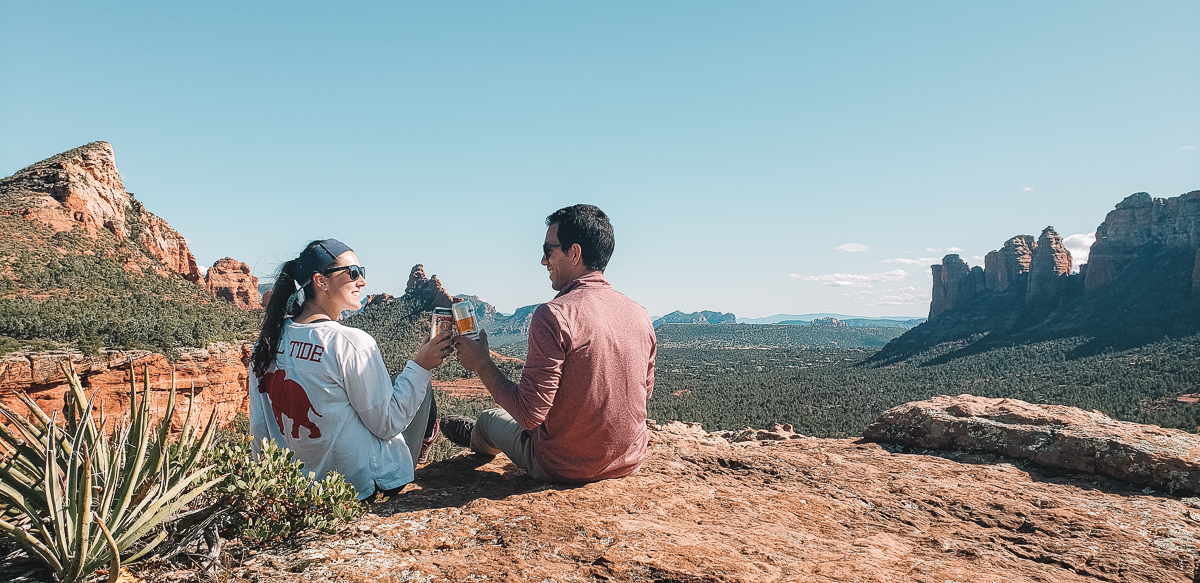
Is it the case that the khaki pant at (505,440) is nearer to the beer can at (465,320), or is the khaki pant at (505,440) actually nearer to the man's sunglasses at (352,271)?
the beer can at (465,320)

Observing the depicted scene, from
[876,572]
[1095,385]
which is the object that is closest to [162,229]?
[876,572]

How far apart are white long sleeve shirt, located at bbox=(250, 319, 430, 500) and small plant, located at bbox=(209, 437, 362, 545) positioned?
0.33 m

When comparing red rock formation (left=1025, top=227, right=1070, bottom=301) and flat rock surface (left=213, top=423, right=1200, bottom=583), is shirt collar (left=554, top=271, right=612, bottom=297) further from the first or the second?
red rock formation (left=1025, top=227, right=1070, bottom=301)

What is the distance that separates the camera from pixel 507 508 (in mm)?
2861

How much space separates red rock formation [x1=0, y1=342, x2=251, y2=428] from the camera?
14.2 m

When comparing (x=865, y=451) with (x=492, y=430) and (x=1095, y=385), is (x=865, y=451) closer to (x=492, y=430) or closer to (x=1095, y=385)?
(x=492, y=430)

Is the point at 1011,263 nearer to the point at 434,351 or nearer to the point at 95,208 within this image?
the point at 434,351

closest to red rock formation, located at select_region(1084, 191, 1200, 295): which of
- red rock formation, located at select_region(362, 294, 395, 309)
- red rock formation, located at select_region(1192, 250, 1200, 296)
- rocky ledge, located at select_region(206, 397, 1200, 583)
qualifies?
red rock formation, located at select_region(1192, 250, 1200, 296)

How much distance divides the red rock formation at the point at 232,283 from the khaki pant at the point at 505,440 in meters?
50.8

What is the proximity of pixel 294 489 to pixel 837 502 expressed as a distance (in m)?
2.86

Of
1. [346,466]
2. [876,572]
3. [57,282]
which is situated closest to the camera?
[876,572]

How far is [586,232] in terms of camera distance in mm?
3189

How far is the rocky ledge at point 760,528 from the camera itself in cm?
224

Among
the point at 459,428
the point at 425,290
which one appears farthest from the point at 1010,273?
the point at 459,428
